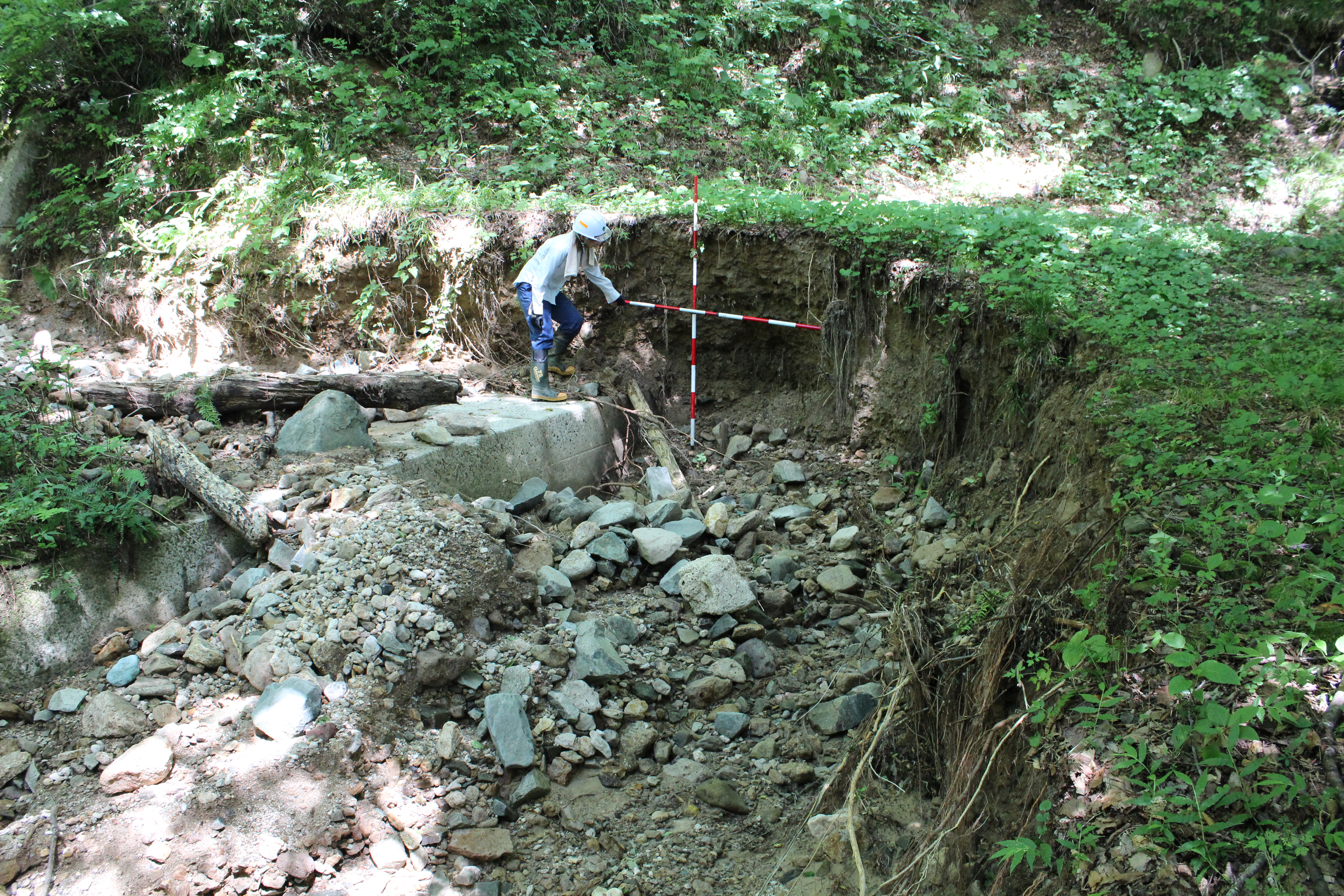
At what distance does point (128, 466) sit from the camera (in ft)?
14.6

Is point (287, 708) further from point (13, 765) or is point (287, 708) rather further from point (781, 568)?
point (781, 568)

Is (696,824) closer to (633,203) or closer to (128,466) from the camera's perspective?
(128,466)

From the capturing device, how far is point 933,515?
5.38m

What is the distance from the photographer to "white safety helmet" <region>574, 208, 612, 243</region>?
629 cm

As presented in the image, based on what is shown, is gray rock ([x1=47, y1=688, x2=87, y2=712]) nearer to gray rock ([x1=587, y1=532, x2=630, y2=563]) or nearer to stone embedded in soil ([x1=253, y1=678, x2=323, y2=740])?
stone embedded in soil ([x1=253, y1=678, x2=323, y2=740])

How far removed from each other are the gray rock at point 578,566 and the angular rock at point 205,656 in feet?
6.07

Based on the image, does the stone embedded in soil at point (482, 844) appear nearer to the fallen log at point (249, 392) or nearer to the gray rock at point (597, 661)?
the gray rock at point (597, 661)

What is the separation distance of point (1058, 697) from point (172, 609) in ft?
13.6

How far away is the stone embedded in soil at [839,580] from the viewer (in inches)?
199

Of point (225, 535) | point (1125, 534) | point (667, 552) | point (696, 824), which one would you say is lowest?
point (696, 824)

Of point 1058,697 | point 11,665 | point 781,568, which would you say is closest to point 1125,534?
point 1058,697

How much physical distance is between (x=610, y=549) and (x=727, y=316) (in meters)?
2.85

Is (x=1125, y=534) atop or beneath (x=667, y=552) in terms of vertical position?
atop

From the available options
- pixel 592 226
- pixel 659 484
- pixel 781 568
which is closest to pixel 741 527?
pixel 781 568
